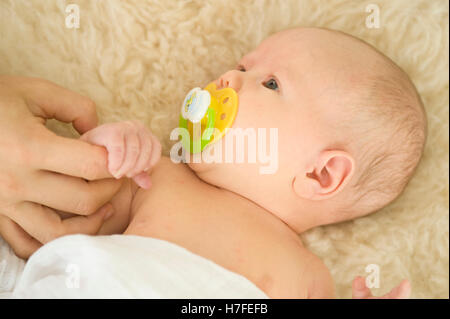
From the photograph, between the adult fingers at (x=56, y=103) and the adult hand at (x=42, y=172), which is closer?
the adult hand at (x=42, y=172)

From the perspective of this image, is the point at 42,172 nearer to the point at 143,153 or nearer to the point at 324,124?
the point at 143,153

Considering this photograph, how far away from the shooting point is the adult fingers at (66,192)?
3.51ft

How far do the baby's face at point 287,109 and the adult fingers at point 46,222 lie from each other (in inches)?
12.1

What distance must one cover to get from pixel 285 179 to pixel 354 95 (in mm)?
259

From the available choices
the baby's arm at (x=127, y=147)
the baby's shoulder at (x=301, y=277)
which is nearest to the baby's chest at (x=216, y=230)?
the baby's shoulder at (x=301, y=277)

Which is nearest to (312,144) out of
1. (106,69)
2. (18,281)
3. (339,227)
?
(339,227)

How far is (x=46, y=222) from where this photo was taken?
112 centimetres

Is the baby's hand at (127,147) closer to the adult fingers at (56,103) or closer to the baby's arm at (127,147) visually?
the baby's arm at (127,147)

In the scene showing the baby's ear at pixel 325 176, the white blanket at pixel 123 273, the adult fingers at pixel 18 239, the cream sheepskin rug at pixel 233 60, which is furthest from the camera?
the cream sheepskin rug at pixel 233 60

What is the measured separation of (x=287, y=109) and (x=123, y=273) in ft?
1.80

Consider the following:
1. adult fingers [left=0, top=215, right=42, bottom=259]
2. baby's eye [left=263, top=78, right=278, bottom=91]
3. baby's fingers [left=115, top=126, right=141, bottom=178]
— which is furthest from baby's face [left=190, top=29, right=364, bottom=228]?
adult fingers [left=0, top=215, right=42, bottom=259]

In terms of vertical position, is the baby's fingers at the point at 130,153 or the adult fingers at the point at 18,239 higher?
the baby's fingers at the point at 130,153

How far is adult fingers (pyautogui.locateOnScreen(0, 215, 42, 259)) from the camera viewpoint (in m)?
1.14
